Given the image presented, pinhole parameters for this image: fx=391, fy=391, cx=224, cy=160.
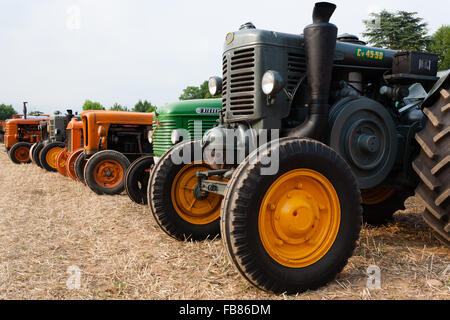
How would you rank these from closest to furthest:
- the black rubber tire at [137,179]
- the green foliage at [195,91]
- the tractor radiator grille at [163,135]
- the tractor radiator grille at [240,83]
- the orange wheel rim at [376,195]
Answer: the tractor radiator grille at [240,83] → the orange wheel rim at [376,195] → the black rubber tire at [137,179] → the tractor radiator grille at [163,135] → the green foliage at [195,91]

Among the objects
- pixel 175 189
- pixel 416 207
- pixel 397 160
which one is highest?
pixel 397 160

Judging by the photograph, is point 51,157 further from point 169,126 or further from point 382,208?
point 382,208

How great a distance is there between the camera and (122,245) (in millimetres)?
3658

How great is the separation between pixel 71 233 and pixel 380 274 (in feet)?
10.0

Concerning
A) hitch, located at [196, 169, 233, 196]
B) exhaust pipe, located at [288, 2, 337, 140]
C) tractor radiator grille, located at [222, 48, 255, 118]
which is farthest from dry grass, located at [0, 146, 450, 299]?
tractor radiator grille, located at [222, 48, 255, 118]

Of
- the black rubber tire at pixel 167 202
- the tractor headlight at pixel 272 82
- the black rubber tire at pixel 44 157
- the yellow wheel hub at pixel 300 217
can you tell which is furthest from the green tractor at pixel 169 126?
the black rubber tire at pixel 44 157

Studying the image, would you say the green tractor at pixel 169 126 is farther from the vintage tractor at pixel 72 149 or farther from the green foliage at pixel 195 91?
the green foliage at pixel 195 91

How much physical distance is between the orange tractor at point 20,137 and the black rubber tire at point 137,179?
32.2 feet

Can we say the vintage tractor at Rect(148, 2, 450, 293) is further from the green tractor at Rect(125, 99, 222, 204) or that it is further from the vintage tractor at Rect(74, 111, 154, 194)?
the vintage tractor at Rect(74, 111, 154, 194)

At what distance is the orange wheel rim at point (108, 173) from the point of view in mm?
6996

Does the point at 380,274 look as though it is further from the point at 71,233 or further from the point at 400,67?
the point at 71,233

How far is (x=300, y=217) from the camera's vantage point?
98.7 inches

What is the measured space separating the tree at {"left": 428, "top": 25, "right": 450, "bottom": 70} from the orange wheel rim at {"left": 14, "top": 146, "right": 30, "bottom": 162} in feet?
76.7

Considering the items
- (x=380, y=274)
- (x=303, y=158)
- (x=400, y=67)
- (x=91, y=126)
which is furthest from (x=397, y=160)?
(x=91, y=126)
